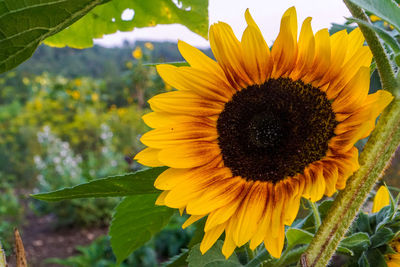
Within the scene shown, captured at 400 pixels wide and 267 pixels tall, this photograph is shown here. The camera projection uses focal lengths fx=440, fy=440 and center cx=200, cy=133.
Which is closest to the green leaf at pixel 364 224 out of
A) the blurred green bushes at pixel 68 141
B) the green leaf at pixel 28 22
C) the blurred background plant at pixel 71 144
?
the green leaf at pixel 28 22

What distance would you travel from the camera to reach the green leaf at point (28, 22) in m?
0.40

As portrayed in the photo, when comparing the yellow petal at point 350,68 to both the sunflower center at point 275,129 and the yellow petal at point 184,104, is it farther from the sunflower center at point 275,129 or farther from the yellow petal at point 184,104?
the yellow petal at point 184,104

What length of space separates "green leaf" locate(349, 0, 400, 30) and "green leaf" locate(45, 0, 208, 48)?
36cm

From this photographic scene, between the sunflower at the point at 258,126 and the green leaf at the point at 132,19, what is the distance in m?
0.21

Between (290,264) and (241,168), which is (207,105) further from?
(290,264)

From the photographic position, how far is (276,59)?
1.41ft

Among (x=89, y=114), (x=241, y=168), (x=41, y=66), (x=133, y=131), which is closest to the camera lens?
(x=241, y=168)

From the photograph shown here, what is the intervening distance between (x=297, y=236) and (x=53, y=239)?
14.6 ft

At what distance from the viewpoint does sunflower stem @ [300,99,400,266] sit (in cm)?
33

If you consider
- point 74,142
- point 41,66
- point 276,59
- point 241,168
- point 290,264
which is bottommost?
point 74,142

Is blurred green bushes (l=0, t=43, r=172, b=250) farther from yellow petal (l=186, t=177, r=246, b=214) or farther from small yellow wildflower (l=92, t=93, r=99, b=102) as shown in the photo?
yellow petal (l=186, t=177, r=246, b=214)

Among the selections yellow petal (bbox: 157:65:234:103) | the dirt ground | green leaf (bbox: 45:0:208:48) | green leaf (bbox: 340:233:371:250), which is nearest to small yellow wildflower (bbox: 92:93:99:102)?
the dirt ground

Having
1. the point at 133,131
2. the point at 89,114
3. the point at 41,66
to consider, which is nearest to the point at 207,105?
the point at 133,131

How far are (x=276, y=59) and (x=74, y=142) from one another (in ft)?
22.1
